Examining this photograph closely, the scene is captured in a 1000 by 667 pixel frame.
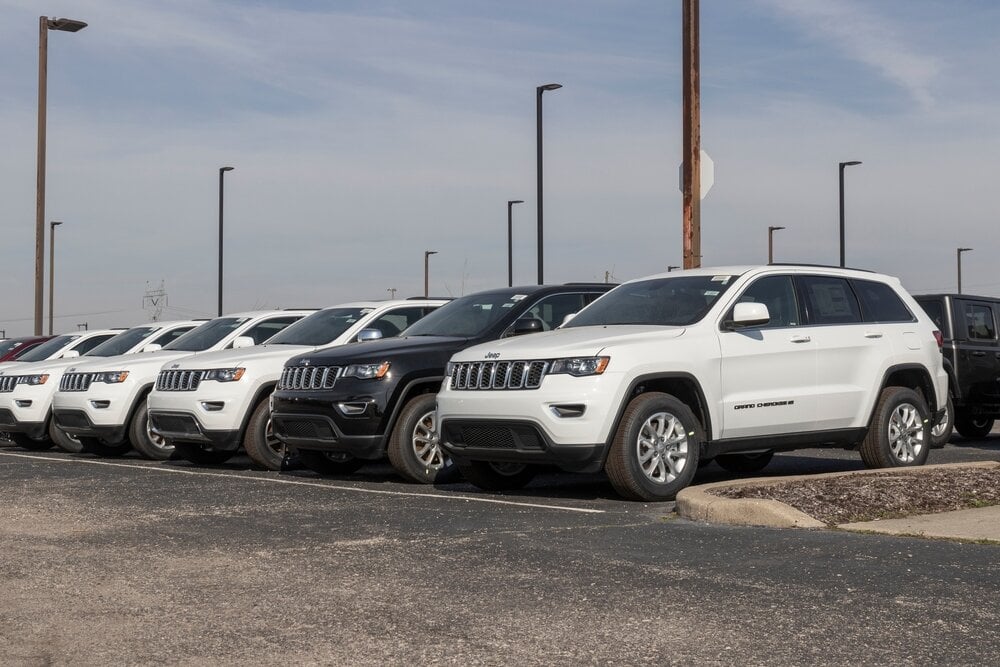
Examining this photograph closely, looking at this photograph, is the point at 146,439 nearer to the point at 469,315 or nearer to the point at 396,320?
the point at 396,320

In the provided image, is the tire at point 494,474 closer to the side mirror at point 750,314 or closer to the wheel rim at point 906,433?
the side mirror at point 750,314

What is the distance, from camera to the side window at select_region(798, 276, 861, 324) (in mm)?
11469

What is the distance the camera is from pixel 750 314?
1045 centimetres

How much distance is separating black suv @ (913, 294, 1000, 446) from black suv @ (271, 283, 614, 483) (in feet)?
21.1

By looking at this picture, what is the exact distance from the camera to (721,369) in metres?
10.6

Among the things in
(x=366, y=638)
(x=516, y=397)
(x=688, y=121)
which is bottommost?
(x=366, y=638)

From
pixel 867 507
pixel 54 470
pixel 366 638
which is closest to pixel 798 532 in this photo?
pixel 867 507

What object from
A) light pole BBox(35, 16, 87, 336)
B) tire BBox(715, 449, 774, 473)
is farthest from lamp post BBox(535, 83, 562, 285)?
tire BBox(715, 449, 774, 473)

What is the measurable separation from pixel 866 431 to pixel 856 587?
5.52 meters

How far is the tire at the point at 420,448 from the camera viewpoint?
11.5 metres

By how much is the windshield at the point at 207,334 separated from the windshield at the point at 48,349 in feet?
12.8

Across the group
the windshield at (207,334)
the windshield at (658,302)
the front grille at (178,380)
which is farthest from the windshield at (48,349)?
Answer: the windshield at (658,302)

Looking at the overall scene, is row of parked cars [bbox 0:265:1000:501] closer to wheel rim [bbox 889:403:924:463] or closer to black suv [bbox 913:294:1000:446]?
wheel rim [bbox 889:403:924:463]

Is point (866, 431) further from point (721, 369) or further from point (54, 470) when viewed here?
point (54, 470)
